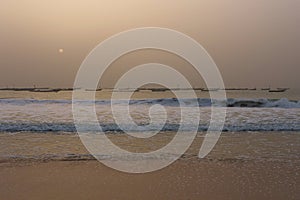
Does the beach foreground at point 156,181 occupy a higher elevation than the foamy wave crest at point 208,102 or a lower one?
higher

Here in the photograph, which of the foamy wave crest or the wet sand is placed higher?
the wet sand

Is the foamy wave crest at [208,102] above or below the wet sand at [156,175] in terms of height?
below

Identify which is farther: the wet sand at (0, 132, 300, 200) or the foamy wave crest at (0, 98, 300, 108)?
the foamy wave crest at (0, 98, 300, 108)

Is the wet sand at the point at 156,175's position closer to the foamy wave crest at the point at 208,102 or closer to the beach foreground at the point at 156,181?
the beach foreground at the point at 156,181

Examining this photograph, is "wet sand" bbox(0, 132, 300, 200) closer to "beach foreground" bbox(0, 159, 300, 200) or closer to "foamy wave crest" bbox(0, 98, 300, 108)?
"beach foreground" bbox(0, 159, 300, 200)

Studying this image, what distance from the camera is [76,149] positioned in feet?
26.9

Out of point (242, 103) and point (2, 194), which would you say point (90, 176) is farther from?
point (242, 103)

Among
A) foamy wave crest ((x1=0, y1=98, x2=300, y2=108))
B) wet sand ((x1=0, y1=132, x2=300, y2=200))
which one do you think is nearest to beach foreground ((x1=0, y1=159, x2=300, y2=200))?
A: wet sand ((x1=0, y1=132, x2=300, y2=200))

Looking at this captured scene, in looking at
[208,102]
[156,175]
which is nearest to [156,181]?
[156,175]

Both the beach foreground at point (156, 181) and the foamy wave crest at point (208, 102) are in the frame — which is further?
the foamy wave crest at point (208, 102)

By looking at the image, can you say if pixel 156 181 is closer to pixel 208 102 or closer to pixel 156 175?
pixel 156 175

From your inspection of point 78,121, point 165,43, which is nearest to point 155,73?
point 165,43

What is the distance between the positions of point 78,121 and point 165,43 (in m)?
6.29

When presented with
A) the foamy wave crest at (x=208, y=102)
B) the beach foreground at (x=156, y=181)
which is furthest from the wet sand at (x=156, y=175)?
the foamy wave crest at (x=208, y=102)
